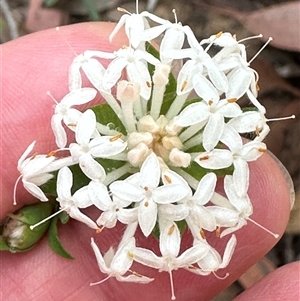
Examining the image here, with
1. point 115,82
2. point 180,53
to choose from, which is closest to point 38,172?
point 115,82

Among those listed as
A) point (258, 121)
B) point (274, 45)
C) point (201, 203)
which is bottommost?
point (274, 45)

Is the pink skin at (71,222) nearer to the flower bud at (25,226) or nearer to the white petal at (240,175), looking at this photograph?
the flower bud at (25,226)

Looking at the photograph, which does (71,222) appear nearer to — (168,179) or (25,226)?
(25,226)

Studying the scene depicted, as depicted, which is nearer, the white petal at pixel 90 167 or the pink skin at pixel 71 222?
the white petal at pixel 90 167

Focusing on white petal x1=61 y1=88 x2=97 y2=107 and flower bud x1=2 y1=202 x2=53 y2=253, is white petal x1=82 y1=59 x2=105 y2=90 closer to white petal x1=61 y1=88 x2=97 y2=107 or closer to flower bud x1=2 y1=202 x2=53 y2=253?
white petal x1=61 y1=88 x2=97 y2=107

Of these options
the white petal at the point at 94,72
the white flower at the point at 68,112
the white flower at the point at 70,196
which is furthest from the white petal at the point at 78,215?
the white petal at the point at 94,72

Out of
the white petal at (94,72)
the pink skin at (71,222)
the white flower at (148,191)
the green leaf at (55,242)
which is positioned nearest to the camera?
the white flower at (148,191)

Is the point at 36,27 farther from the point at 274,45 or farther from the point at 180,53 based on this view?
the point at 180,53
